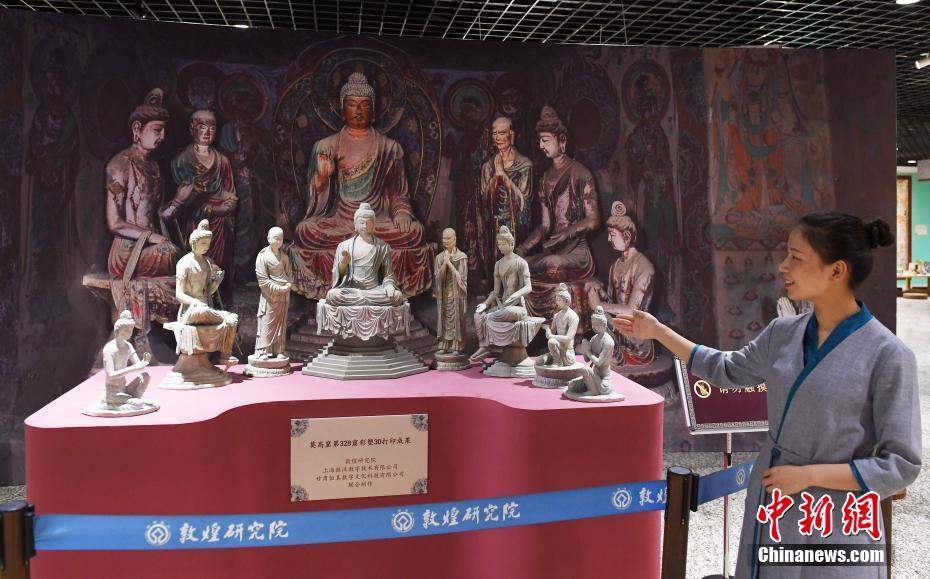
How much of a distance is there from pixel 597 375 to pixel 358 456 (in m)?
1.64

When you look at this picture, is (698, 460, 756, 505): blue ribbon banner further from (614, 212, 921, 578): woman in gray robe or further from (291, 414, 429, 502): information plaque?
(291, 414, 429, 502): information plaque

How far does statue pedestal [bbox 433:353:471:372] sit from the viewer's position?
5.48 meters

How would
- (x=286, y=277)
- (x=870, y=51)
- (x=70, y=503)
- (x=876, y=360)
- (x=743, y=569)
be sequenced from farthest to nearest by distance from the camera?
(x=870, y=51) → (x=286, y=277) → (x=70, y=503) → (x=743, y=569) → (x=876, y=360)

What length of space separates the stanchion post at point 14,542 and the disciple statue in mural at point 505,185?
188 inches

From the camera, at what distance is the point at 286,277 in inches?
211

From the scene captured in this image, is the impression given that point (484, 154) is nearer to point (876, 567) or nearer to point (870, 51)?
point (870, 51)

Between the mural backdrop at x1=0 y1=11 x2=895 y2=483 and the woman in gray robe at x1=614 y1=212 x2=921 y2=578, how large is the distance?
4.50 m

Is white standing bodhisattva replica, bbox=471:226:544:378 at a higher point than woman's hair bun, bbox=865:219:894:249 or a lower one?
lower

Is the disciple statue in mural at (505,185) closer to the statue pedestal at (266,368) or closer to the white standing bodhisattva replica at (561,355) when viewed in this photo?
the white standing bodhisattva replica at (561,355)

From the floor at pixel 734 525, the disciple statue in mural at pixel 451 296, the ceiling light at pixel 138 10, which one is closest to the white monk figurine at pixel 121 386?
the disciple statue in mural at pixel 451 296

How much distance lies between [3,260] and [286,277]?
268 cm

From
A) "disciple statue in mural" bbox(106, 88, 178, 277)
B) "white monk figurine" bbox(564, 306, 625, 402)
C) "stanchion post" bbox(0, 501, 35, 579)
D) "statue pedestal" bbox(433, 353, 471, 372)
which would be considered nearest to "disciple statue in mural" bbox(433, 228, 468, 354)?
"statue pedestal" bbox(433, 353, 471, 372)

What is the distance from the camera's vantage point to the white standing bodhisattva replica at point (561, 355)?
4809 mm

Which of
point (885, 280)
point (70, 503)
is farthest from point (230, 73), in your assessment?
point (885, 280)
